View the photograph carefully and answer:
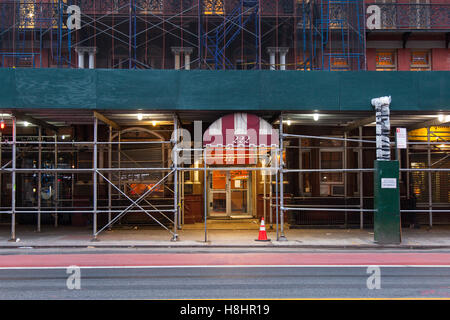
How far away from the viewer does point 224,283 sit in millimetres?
8094

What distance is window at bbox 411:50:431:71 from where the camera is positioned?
19.3 meters

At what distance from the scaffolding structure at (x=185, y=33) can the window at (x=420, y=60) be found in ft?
9.46

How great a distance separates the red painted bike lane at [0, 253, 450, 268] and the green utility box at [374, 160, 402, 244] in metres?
1.13

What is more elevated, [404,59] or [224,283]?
[404,59]

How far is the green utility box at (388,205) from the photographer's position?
12.7 meters

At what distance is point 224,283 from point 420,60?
16.5 m

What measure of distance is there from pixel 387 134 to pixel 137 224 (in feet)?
33.2

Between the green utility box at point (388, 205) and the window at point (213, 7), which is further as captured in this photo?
the window at point (213, 7)

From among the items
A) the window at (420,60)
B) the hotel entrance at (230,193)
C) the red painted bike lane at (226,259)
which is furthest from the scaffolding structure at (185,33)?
the red painted bike lane at (226,259)

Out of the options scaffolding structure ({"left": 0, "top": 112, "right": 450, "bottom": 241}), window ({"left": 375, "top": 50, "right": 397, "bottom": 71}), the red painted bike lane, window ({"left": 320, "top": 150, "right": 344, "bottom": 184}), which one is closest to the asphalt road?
the red painted bike lane

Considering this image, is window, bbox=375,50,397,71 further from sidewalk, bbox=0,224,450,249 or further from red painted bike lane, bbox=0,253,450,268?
red painted bike lane, bbox=0,253,450,268

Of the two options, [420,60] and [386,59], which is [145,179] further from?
[420,60]

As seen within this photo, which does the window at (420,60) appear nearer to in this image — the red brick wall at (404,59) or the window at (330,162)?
the red brick wall at (404,59)

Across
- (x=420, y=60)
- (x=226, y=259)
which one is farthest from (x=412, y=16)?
(x=226, y=259)
